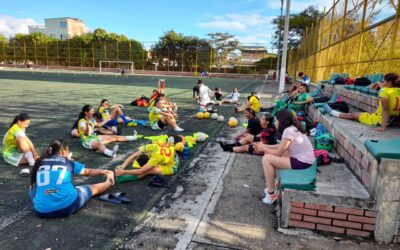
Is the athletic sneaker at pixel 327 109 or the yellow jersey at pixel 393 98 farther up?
the yellow jersey at pixel 393 98

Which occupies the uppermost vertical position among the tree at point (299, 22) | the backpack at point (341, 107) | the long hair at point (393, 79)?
the tree at point (299, 22)

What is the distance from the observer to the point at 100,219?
352cm

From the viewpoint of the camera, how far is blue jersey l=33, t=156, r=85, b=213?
344cm

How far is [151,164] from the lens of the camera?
476cm

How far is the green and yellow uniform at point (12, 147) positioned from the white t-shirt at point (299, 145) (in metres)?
4.40

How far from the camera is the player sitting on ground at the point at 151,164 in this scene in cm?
468

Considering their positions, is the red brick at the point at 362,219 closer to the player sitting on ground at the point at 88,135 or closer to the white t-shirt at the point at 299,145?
the white t-shirt at the point at 299,145

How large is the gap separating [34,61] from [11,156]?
62.8 metres

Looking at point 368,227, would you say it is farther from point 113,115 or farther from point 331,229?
point 113,115

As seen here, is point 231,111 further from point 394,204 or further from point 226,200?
point 394,204

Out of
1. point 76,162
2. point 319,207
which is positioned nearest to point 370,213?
point 319,207

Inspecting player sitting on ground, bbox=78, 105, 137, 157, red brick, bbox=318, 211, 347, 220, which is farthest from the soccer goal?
red brick, bbox=318, 211, 347, 220

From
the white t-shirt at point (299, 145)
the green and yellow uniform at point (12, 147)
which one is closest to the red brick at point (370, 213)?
the white t-shirt at point (299, 145)

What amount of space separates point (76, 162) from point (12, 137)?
5.98ft
